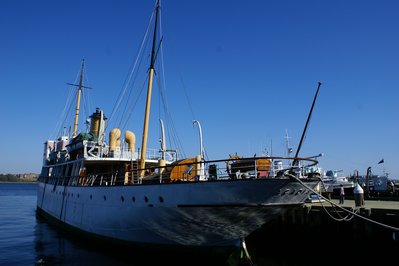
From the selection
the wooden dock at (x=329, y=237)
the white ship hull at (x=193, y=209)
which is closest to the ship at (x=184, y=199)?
the white ship hull at (x=193, y=209)

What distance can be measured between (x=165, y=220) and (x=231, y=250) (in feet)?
9.96

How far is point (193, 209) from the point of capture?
13000mm

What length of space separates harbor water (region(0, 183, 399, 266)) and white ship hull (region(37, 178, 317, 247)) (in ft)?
2.33

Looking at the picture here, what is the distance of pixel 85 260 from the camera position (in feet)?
52.7

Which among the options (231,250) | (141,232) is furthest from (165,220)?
(231,250)

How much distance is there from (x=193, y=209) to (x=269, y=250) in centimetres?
748

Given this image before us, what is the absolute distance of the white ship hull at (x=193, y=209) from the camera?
12156mm

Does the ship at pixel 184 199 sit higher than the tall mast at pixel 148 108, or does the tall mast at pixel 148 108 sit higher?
the tall mast at pixel 148 108

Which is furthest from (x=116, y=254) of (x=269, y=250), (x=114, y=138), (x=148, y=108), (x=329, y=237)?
(x=329, y=237)

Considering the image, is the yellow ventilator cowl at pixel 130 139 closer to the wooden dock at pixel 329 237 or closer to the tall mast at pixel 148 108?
the tall mast at pixel 148 108

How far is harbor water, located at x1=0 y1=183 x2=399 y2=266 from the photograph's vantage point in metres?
14.7

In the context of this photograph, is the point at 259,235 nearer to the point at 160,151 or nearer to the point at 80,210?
the point at 160,151

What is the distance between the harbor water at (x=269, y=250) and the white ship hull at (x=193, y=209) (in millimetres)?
710

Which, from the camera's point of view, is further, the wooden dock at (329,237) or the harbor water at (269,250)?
the wooden dock at (329,237)
